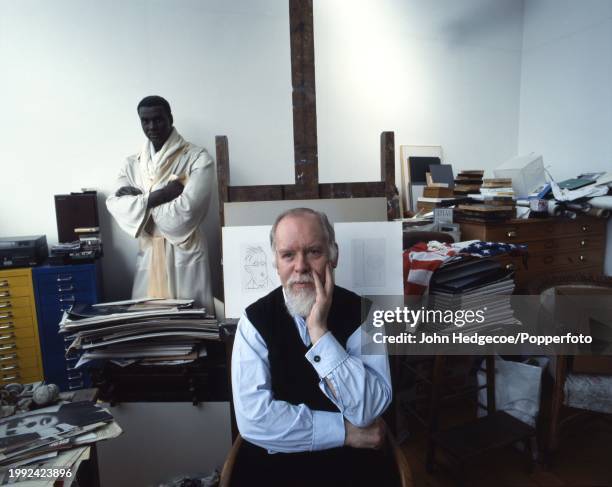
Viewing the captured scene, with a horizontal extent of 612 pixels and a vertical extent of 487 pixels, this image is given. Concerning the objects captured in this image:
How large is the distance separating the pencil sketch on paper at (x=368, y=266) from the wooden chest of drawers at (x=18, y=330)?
205 centimetres

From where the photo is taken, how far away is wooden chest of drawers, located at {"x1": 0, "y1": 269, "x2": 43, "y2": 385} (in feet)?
7.56

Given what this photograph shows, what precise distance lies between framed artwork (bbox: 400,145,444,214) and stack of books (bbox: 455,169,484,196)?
33 cm

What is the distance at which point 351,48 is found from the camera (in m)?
3.21

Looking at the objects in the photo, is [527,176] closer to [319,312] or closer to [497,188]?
[497,188]

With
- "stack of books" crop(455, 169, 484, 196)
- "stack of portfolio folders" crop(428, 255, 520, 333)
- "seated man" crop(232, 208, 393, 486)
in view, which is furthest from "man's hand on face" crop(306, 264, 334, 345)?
"stack of books" crop(455, 169, 484, 196)

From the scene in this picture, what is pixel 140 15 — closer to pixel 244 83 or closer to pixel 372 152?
pixel 244 83

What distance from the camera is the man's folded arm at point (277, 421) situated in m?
1.04

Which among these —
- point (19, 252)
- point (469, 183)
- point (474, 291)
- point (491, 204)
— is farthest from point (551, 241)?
point (19, 252)

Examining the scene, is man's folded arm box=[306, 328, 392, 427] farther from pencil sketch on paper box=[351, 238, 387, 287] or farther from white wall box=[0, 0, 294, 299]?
white wall box=[0, 0, 294, 299]

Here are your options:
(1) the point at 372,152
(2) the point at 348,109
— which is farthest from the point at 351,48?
(1) the point at 372,152

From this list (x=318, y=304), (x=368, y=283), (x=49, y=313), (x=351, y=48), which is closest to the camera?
(x=318, y=304)

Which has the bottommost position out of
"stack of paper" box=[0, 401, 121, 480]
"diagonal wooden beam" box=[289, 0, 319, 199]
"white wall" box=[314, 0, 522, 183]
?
"stack of paper" box=[0, 401, 121, 480]

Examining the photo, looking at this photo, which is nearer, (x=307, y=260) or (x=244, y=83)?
(x=307, y=260)

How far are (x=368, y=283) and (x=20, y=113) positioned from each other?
105 inches
